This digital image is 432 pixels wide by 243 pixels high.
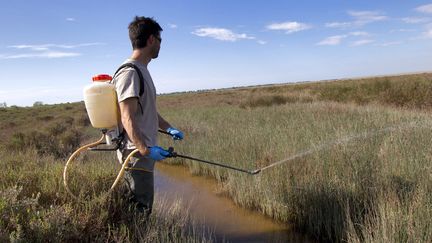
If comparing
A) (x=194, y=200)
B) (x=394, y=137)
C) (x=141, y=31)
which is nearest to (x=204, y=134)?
(x=194, y=200)

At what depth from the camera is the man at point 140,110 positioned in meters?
2.90

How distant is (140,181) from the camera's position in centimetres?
330

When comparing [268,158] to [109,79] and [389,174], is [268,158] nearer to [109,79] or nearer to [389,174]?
[389,174]

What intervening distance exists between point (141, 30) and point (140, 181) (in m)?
1.42

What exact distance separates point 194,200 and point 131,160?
315 cm

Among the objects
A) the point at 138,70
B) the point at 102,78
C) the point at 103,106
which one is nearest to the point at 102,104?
the point at 103,106

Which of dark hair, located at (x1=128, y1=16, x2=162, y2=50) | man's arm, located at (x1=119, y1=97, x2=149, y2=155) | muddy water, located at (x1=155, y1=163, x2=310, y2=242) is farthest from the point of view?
muddy water, located at (x1=155, y1=163, x2=310, y2=242)

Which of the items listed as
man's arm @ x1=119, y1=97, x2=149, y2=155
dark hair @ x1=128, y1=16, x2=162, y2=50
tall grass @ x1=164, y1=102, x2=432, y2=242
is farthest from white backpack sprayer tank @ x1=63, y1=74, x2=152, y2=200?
tall grass @ x1=164, y1=102, x2=432, y2=242

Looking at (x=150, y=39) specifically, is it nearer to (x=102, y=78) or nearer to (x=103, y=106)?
(x=102, y=78)

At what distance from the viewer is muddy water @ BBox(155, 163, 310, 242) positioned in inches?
179

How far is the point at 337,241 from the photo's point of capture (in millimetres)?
4016

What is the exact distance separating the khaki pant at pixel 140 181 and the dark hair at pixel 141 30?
1.01 meters

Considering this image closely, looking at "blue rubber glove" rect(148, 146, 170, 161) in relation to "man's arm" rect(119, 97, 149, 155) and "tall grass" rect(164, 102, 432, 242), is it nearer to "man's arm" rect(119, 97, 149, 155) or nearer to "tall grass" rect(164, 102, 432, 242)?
"man's arm" rect(119, 97, 149, 155)

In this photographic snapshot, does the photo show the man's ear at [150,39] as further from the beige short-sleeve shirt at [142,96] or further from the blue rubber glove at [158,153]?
the blue rubber glove at [158,153]
